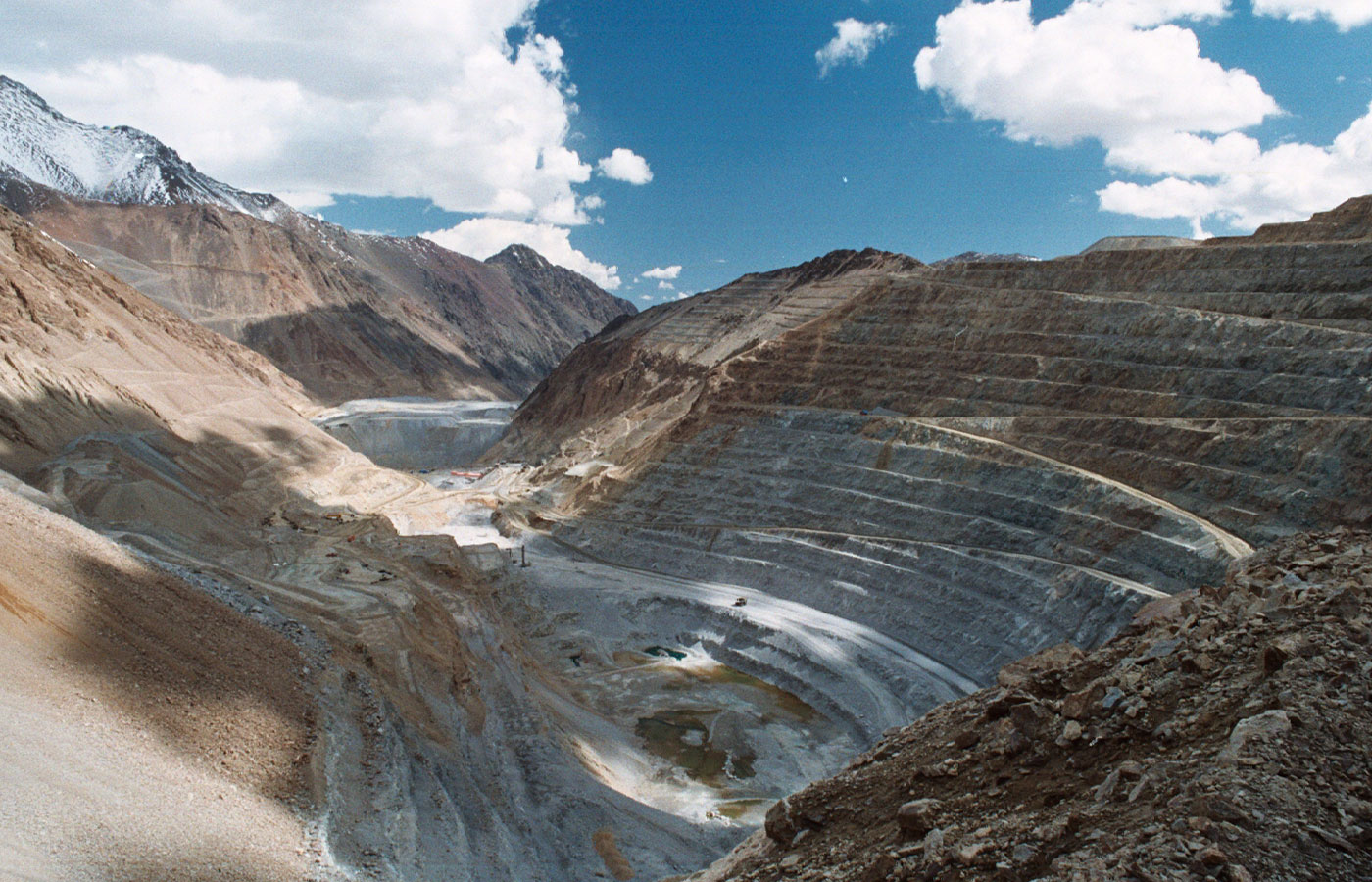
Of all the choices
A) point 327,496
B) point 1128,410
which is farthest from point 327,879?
point 327,496

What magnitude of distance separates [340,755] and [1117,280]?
139 feet

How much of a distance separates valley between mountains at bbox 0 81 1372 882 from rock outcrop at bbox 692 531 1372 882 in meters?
0.04

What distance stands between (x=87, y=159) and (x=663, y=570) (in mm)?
144039

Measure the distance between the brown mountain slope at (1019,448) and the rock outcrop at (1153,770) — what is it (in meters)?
18.1

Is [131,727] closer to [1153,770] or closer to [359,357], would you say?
[1153,770]

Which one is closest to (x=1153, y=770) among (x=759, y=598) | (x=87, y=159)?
(x=759, y=598)

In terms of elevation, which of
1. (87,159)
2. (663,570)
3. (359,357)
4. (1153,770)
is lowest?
(663,570)

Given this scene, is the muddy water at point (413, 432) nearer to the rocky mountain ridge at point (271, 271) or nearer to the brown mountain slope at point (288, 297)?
the rocky mountain ridge at point (271, 271)

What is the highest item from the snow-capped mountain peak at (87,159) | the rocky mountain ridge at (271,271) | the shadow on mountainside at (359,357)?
the snow-capped mountain peak at (87,159)

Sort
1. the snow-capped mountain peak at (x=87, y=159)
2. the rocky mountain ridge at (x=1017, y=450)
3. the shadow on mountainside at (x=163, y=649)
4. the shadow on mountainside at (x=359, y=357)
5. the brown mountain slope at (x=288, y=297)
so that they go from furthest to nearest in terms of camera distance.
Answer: the snow-capped mountain peak at (x=87, y=159) → the shadow on mountainside at (x=359, y=357) → the brown mountain slope at (x=288, y=297) → the rocky mountain ridge at (x=1017, y=450) → the shadow on mountainside at (x=163, y=649)

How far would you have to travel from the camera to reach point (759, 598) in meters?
35.2

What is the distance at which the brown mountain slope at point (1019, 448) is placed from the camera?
92.0 ft

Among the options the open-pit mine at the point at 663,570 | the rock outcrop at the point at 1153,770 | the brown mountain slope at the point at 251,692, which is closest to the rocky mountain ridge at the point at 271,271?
the open-pit mine at the point at 663,570

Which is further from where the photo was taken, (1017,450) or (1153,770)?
(1017,450)
